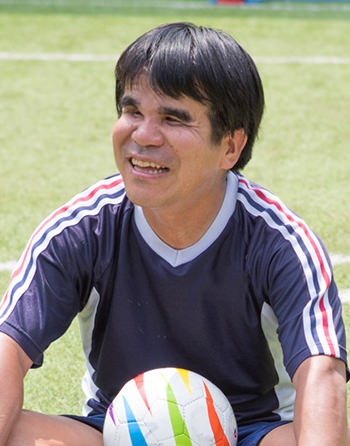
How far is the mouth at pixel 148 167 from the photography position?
2.61 meters

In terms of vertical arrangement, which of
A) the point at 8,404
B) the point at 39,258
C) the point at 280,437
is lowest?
the point at 280,437

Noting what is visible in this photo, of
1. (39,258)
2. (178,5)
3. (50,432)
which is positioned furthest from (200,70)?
(178,5)

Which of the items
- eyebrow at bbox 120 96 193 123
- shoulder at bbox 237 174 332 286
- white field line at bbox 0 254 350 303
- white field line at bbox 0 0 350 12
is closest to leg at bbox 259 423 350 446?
shoulder at bbox 237 174 332 286

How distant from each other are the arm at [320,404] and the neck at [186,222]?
1.75ft

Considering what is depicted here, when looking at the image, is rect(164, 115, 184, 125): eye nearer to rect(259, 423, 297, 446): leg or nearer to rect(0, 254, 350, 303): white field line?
rect(259, 423, 297, 446): leg

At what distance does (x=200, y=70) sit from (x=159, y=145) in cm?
24

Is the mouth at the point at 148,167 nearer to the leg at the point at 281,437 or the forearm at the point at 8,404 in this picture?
the forearm at the point at 8,404

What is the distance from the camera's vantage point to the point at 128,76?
2.65m

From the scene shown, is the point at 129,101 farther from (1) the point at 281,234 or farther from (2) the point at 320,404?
(2) the point at 320,404

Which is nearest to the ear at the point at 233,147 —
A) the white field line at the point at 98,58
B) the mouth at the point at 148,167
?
the mouth at the point at 148,167

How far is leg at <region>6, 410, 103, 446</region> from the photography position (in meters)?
2.58

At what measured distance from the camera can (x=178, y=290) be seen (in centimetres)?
278

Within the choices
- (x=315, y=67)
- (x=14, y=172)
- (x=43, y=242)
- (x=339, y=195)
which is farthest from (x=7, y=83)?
(x=43, y=242)

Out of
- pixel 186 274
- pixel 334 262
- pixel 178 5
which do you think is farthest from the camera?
pixel 178 5
